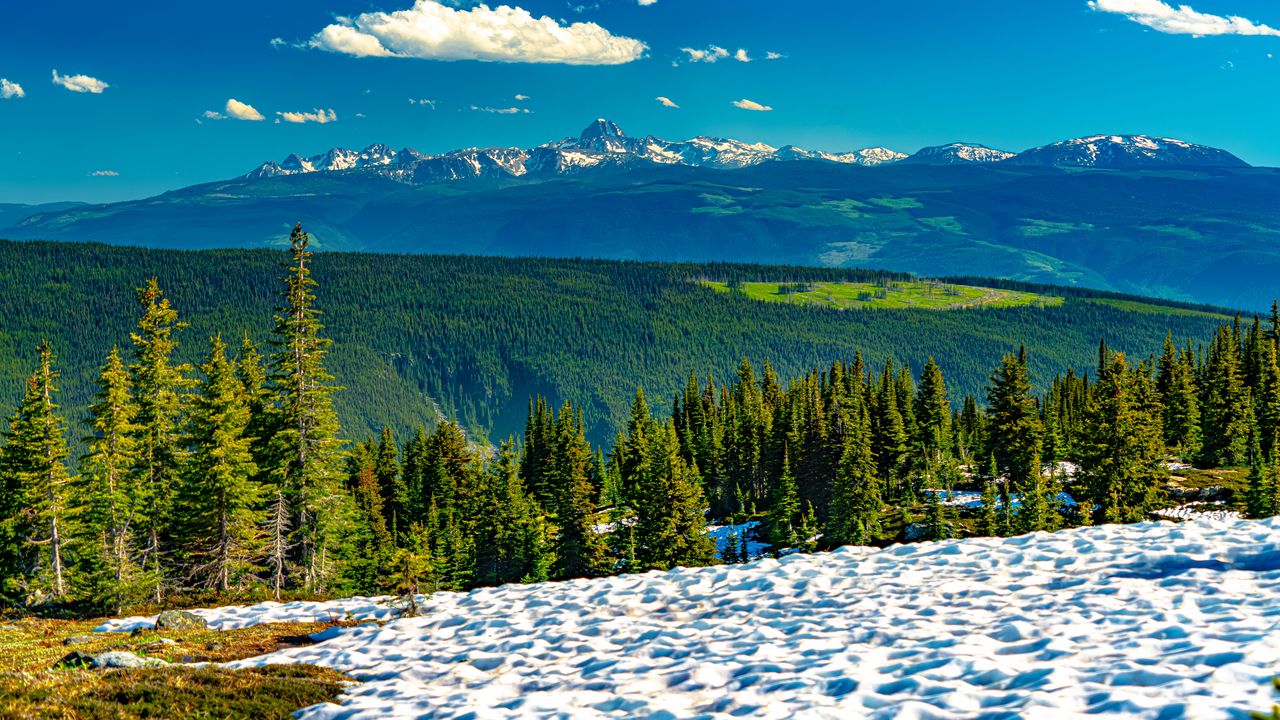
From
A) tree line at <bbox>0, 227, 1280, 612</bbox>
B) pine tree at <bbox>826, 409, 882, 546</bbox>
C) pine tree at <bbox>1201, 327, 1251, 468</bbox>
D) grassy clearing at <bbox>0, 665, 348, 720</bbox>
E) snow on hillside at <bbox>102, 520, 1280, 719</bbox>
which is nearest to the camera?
snow on hillside at <bbox>102, 520, 1280, 719</bbox>

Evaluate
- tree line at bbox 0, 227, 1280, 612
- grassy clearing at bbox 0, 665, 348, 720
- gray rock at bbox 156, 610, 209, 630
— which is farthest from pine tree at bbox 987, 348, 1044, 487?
grassy clearing at bbox 0, 665, 348, 720

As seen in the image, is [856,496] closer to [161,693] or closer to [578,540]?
[578,540]

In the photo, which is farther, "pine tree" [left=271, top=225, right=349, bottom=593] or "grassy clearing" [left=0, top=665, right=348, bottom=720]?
"pine tree" [left=271, top=225, right=349, bottom=593]

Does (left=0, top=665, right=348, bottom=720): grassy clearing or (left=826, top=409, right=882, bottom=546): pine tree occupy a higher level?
(left=0, top=665, right=348, bottom=720): grassy clearing

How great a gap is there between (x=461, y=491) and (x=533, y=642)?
66769mm

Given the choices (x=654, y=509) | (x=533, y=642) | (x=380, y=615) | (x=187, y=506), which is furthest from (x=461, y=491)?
(x=533, y=642)

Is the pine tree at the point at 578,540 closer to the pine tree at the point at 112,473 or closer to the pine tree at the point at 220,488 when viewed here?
the pine tree at the point at 220,488

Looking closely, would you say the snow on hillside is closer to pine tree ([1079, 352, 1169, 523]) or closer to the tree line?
the tree line

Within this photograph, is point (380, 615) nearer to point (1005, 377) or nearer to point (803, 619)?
point (803, 619)

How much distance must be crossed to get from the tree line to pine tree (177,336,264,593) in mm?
111

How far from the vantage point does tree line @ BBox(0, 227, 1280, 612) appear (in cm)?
4031

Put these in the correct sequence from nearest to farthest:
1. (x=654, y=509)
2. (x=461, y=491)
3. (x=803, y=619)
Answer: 1. (x=803, y=619)
2. (x=654, y=509)
3. (x=461, y=491)

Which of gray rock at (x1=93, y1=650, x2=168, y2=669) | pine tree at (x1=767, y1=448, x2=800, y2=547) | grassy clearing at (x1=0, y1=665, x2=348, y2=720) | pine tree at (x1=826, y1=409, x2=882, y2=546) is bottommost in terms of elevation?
pine tree at (x1=767, y1=448, x2=800, y2=547)

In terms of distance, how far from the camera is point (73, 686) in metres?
15.6
